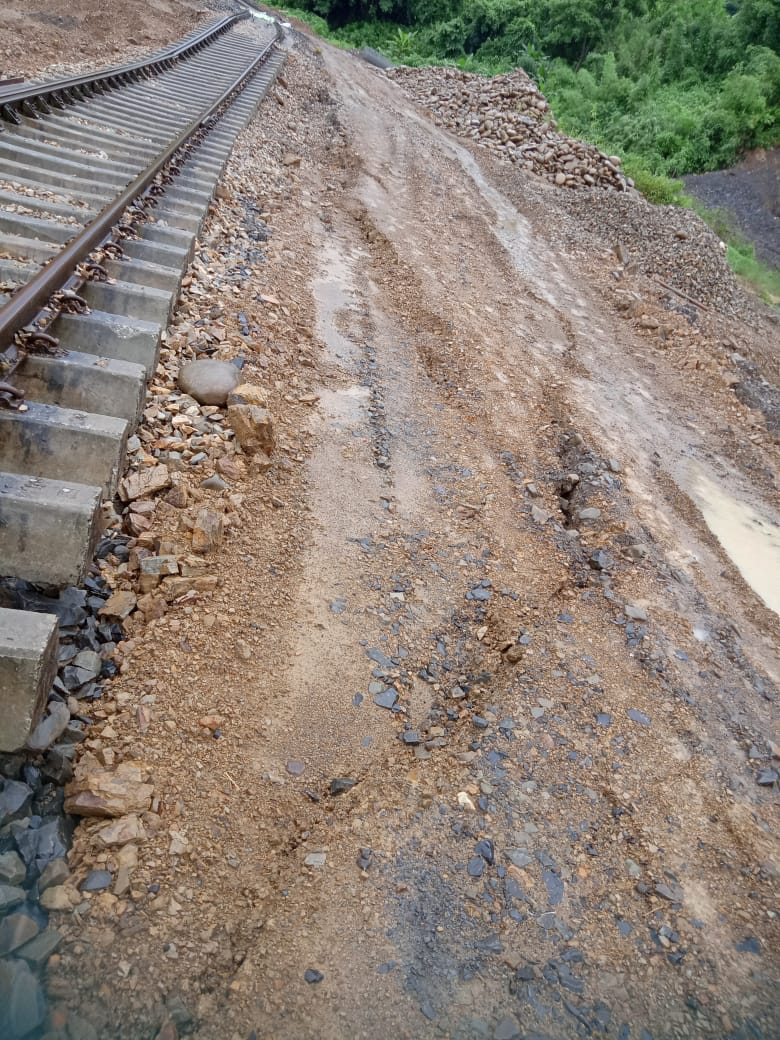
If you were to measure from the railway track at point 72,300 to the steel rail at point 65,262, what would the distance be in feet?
0.04

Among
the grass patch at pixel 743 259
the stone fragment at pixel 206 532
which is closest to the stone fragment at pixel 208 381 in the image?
the stone fragment at pixel 206 532

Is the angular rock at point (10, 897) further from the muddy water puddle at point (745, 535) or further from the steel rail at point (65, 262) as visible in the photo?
the muddy water puddle at point (745, 535)

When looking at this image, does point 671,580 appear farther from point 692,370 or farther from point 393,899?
point 692,370

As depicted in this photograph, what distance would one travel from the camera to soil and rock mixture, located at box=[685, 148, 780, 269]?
840 inches

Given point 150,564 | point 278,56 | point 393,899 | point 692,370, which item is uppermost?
point 278,56

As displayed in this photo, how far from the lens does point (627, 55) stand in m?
29.0

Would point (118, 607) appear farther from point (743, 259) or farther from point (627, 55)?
point (627, 55)

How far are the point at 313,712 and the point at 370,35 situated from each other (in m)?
36.1

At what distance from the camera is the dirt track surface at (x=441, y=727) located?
2365 millimetres

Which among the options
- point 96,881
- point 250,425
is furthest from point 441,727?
point 250,425

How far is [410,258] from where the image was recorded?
835cm

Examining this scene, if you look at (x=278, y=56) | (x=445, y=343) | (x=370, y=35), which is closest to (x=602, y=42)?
(x=370, y=35)

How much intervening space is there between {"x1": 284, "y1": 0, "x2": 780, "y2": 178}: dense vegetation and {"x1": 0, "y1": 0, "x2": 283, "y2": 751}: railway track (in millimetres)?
17685

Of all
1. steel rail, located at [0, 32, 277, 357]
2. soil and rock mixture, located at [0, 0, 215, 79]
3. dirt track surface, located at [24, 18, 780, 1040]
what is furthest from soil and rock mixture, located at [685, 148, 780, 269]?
steel rail, located at [0, 32, 277, 357]
